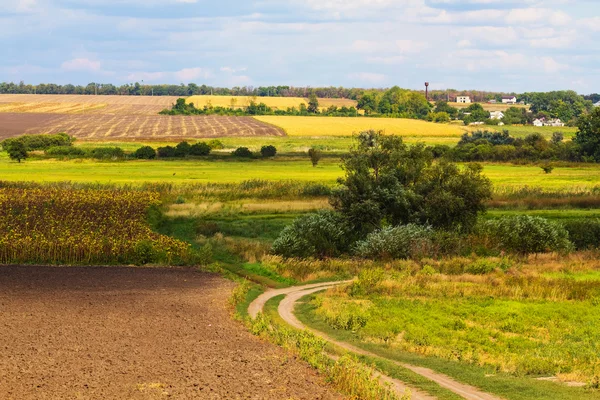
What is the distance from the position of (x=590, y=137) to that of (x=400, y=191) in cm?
7896

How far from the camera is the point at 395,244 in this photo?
173 ft

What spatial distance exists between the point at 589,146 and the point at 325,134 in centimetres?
5926

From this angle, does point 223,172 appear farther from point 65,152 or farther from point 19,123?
point 19,123

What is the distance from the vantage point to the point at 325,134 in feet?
568

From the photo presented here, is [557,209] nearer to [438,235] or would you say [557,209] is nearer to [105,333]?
[438,235]

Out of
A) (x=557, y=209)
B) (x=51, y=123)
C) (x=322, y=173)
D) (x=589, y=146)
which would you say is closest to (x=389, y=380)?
(x=557, y=209)

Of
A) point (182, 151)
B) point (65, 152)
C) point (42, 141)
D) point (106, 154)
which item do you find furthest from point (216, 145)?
point (42, 141)

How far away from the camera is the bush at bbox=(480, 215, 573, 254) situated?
55.2 metres

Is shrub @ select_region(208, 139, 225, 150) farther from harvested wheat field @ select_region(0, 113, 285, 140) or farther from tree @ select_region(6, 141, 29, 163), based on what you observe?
tree @ select_region(6, 141, 29, 163)

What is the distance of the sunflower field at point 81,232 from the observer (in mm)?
49062

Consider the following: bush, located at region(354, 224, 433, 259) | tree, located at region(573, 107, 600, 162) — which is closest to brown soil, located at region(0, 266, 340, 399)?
bush, located at region(354, 224, 433, 259)

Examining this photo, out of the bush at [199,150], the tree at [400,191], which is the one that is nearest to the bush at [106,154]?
the bush at [199,150]

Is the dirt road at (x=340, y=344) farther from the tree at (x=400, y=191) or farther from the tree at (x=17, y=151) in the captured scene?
the tree at (x=17, y=151)

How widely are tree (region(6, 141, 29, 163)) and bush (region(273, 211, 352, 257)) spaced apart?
6848 cm
